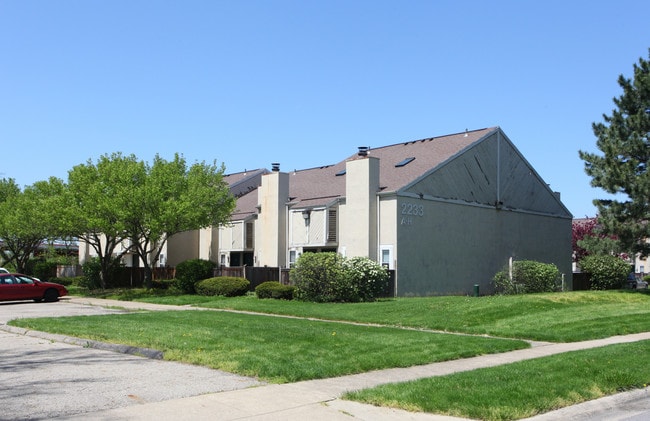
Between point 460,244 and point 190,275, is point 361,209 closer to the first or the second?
point 460,244

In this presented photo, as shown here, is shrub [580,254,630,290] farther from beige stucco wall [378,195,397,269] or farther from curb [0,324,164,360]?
curb [0,324,164,360]

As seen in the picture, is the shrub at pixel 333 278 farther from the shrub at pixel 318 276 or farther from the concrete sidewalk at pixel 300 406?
the concrete sidewalk at pixel 300 406

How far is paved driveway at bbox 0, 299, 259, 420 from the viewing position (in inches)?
321

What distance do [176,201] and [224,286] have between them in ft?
14.9

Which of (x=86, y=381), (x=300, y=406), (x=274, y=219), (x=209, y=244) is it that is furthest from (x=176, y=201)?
(x=300, y=406)

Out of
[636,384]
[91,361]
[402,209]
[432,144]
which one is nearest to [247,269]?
[402,209]

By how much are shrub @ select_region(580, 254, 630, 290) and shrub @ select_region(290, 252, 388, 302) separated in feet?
51.0

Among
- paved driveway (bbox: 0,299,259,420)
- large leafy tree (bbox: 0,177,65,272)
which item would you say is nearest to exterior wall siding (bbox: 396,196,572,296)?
large leafy tree (bbox: 0,177,65,272)

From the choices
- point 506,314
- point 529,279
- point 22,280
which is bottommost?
point 506,314

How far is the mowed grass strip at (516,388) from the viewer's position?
812 centimetres

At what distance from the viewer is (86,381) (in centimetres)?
957

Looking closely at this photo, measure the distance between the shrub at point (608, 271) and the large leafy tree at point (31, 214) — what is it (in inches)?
1110

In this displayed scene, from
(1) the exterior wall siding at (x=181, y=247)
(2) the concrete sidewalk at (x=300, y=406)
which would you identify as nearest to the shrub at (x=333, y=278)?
(2) the concrete sidewalk at (x=300, y=406)

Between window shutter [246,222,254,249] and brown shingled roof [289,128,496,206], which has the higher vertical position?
brown shingled roof [289,128,496,206]
